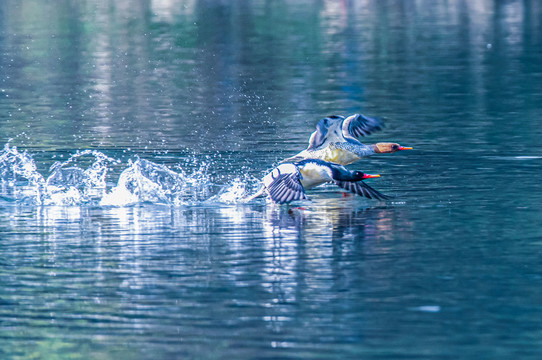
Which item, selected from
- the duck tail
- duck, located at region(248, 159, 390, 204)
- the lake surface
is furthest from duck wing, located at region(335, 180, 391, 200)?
the duck tail

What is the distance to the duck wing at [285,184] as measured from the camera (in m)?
14.9

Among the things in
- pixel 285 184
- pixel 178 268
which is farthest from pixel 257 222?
pixel 178 268

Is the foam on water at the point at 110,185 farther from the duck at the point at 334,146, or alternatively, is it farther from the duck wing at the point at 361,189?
the duck wing at the point at 361,189

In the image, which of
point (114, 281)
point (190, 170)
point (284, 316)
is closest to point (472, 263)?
point (284, 316)

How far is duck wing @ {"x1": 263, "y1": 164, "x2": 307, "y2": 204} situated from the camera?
14.9 m

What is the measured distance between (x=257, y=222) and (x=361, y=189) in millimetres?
2014

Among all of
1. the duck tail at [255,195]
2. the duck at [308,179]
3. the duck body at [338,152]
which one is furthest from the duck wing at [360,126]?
the duck tail at [255,195]

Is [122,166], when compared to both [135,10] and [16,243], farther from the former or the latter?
[135,10]

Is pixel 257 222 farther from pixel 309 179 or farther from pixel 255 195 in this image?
pixel 255 195

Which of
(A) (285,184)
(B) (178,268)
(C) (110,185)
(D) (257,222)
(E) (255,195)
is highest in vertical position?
(C) (110,185)

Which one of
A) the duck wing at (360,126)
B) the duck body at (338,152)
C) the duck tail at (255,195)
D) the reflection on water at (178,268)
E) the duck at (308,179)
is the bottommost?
the reflection on water at (178,268)

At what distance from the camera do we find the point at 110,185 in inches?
649

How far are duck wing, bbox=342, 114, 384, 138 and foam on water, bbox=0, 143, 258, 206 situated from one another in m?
1.92

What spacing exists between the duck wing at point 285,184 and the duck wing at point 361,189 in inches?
29.0
